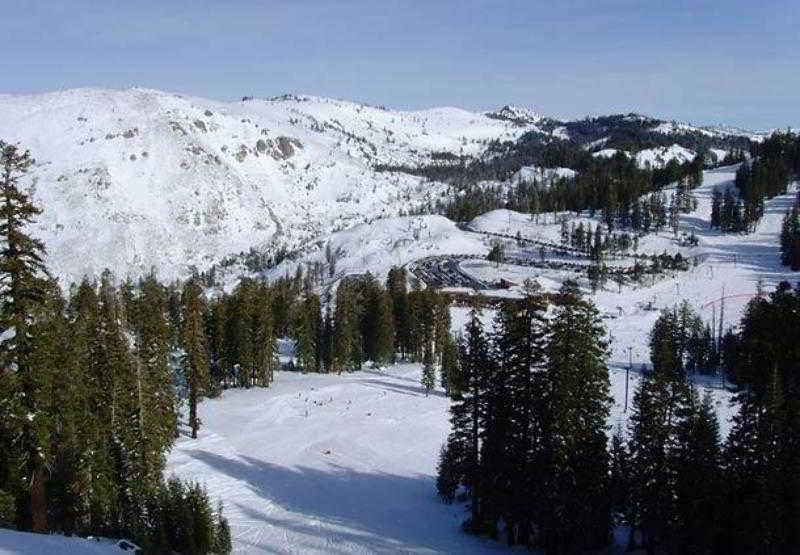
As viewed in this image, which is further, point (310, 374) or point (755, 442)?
point (310, 374)

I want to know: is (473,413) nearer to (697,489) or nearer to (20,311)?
(697,489)

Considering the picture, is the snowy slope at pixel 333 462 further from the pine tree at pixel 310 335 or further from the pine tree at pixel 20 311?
the pine tree at pixel 20 311

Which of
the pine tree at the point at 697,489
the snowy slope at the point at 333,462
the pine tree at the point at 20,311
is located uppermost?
the pine tree at the point at 20,311

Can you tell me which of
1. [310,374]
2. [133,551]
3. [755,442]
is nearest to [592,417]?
[755,442]

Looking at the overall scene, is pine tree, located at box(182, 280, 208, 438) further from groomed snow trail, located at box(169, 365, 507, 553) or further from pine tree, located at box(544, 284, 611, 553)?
pine tree, located at box(544, 284, 611, 553)

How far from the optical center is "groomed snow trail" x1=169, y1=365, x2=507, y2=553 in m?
30.8

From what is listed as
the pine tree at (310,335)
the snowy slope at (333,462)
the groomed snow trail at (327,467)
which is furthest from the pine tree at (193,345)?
the pine tree at (310,335)

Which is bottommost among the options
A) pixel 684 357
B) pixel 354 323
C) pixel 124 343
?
pixel 684 357

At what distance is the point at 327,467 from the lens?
43406mm

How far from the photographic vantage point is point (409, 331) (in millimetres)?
93562

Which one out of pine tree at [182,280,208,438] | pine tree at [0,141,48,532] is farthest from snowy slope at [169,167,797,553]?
pine tree at [0,141,48,532]

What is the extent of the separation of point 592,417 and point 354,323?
5911 cm

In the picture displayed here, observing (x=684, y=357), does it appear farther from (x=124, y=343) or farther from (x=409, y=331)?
(x=124, y=343)

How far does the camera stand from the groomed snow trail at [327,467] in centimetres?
3077
